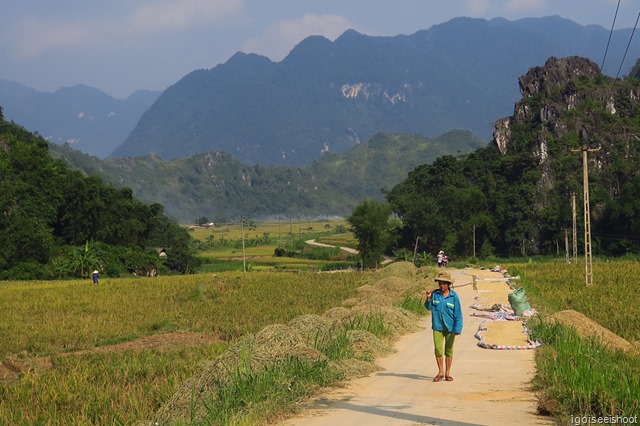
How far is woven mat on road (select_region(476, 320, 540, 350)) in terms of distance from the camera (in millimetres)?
16094

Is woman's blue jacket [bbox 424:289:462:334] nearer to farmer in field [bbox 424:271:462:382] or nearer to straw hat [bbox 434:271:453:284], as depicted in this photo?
farmer in field [bbox 424:271:462:382]

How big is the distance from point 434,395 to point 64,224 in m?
61.9

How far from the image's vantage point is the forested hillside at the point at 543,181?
85.3 meters

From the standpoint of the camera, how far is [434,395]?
1125cm

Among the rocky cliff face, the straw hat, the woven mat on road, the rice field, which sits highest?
the rocky cliff face

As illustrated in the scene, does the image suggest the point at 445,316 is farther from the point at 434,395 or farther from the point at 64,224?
the point at 64,224

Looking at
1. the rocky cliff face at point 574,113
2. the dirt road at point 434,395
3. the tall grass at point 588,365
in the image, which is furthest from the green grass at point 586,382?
the rocky cliff face at point 574,113

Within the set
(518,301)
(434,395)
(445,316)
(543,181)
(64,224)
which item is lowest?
(434,395)

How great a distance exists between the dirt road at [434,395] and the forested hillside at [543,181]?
6735 cm

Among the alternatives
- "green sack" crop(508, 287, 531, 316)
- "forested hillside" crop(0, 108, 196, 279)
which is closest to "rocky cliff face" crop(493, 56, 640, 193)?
"forested hillside" crop(0, 108, 196, 279)

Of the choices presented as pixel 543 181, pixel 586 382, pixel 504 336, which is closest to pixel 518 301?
pixel 504 336

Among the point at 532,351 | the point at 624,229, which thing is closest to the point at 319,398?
the point at 532,351

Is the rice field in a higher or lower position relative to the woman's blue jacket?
lower

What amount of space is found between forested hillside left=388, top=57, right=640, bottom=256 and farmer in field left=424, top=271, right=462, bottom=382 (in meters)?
69.5
